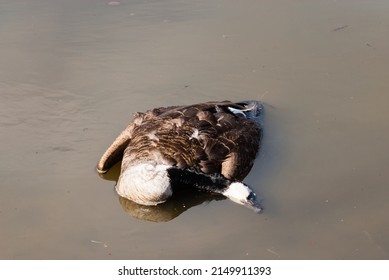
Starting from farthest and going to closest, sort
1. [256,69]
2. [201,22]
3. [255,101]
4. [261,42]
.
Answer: [201,22] → [261,42] → [256,69] → [255,101]

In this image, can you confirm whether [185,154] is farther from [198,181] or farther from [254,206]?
[254,206]

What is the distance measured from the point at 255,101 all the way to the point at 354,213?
230cm

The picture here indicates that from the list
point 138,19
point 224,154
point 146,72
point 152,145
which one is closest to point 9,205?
point 152,145

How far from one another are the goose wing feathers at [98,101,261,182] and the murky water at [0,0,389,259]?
0.27m

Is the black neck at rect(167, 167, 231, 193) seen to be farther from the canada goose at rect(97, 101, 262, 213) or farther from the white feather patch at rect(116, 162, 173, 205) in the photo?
the white feather patch at rect(116, 162, 173, 205)

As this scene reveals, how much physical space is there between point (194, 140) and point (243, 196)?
846mm

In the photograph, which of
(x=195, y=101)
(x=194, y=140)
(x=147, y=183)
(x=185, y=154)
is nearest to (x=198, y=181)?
(x=185, y=154)

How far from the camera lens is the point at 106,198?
643 cm

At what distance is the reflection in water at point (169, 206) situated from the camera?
6142 millimetres

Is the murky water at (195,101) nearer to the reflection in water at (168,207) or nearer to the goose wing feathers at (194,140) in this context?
the reflection in water at (168,207)

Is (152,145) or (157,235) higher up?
(152,145)

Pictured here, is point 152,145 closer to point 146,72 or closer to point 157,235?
point 157,235

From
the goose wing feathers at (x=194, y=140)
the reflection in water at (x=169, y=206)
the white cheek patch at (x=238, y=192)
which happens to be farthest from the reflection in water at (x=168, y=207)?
the goose wing feathers at (x=194, y=140)

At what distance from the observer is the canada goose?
607cm
